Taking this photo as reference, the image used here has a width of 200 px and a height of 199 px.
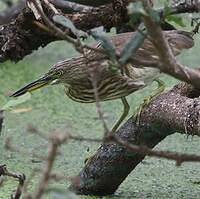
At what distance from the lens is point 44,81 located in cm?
195

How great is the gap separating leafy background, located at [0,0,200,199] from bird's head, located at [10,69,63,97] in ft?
0.87

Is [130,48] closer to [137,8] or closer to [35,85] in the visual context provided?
[137,8]

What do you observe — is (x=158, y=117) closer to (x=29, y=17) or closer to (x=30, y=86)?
(x=30, y=86)

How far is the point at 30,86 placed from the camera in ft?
6.38

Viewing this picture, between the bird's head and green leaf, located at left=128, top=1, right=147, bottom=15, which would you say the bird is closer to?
the bird's head

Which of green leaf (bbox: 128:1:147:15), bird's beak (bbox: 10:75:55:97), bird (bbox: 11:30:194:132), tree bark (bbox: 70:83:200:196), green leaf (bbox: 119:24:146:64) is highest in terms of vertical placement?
green leaf (bbox: 128:1:147:15)

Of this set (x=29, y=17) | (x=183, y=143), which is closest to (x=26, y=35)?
(x=29, y=17)

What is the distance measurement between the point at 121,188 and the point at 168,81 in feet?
4.96

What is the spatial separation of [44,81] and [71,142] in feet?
3.23

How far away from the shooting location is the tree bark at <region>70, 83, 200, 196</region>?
5.64ft

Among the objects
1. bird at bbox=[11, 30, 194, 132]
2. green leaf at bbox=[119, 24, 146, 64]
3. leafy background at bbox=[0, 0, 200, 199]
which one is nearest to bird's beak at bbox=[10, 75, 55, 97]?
bird at bbox=[11, 30, 194, 132]

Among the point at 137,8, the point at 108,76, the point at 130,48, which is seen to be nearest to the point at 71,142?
the point at 108,76

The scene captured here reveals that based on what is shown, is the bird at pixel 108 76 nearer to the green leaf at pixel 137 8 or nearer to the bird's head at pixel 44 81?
the bird's head at pixel 44 81

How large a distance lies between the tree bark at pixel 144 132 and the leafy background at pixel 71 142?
104 millimetres
